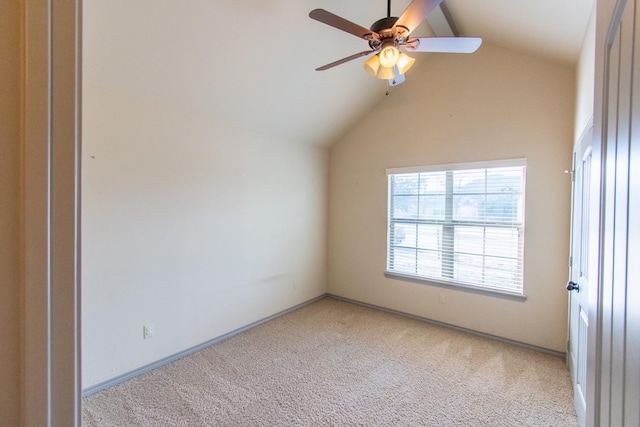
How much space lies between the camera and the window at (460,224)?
325cm

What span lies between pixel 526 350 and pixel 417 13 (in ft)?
10.9

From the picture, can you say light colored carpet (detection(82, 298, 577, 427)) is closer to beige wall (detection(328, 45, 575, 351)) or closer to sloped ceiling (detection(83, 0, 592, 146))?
beige wall (detection(328, 45, 575, 351))

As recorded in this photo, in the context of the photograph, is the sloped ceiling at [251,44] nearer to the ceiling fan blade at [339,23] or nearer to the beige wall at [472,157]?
the beige wall at [472,157]

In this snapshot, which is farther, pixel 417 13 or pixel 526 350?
pixel 526 350

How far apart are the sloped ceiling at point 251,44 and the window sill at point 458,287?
2.36 m

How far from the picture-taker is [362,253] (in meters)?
4.41

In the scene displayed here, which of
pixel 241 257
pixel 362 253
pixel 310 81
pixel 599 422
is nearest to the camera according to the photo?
pixel 599 422

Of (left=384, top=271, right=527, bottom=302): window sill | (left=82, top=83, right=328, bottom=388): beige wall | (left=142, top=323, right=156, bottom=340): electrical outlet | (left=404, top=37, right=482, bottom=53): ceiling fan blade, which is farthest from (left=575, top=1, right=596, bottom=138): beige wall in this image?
(left=142, top=323, right=156, bottom=340): electrical outlet
